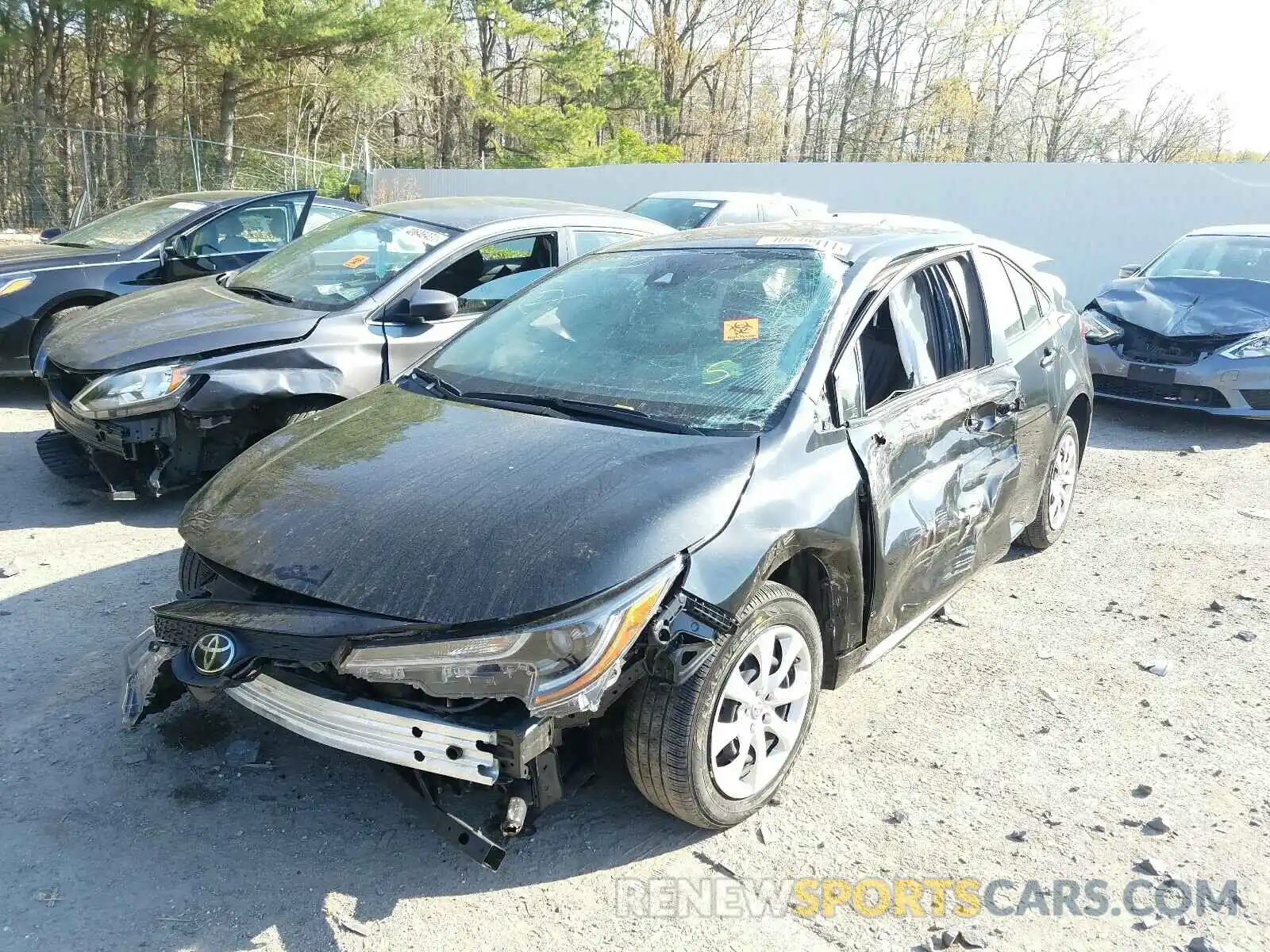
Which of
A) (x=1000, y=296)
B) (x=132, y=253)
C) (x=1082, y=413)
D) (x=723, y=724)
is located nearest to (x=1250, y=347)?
(x=1082, y=413)

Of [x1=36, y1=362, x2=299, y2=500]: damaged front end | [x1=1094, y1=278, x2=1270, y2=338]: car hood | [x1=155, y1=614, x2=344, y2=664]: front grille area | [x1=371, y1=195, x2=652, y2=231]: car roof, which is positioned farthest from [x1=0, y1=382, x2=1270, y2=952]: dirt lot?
[x1=1094, y1=278, x2=1270, y2=338]: car hood

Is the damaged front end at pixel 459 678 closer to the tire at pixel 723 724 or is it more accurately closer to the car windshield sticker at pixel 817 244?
the tire at pixel 723 724

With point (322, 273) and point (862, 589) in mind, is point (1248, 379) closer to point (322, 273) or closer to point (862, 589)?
point (862, 589)

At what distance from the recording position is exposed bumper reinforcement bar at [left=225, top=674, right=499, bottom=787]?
7.58 ft

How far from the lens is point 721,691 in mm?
2627

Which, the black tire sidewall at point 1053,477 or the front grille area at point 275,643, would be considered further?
the black tire sidewall at point 1053,477

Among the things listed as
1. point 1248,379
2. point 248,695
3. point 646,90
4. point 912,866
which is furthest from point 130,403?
point 646,90

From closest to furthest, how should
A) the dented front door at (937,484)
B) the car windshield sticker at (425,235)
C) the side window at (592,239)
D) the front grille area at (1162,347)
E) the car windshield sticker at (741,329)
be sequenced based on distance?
the dented front door at (937,484), the car windshield sticker at (741,329), the car windshield sticker at (425,235), the side window at (592,239), the front grille area at (1162,347)

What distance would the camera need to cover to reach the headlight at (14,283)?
6836 mm

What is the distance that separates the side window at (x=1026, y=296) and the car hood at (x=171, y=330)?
3.46 m

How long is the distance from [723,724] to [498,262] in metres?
3.68

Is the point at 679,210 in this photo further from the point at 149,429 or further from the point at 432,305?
the point at 149,429

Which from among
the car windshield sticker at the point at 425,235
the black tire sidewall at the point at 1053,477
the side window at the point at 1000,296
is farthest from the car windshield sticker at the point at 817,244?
the car windshield sticker at the point at 425,235

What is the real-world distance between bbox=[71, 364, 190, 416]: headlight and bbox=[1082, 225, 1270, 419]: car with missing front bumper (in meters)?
6.45
